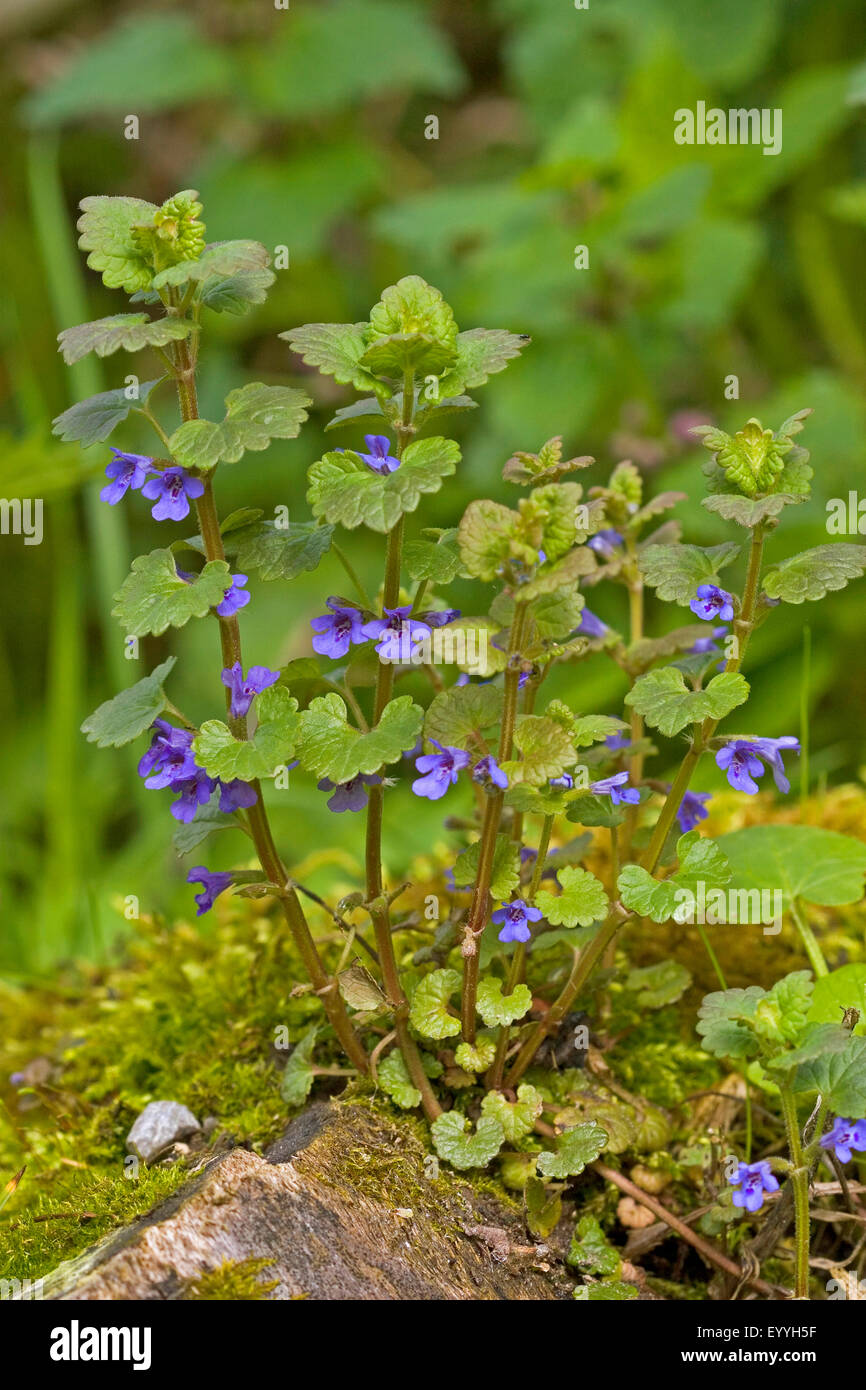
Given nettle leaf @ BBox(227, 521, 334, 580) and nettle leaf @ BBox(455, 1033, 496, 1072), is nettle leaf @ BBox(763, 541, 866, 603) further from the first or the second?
nettle leaf @ BBox(455, 1033, 496, 1072)

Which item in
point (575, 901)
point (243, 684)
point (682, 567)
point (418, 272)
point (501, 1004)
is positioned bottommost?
point (501, 1004)

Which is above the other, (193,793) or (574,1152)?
(193,793)

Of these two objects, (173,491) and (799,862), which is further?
(799,862)

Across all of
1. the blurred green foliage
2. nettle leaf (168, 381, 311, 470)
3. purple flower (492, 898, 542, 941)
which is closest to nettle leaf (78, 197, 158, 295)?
nettle leaf (168, 381, 311, 470)

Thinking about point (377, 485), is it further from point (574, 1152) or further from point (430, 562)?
point (574, 1152)

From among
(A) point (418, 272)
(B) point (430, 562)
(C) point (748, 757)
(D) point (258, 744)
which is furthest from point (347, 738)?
(A) point (418, 272)

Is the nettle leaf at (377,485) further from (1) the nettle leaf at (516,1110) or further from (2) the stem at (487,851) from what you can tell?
(1) the nettle leaf at (516,1110)
